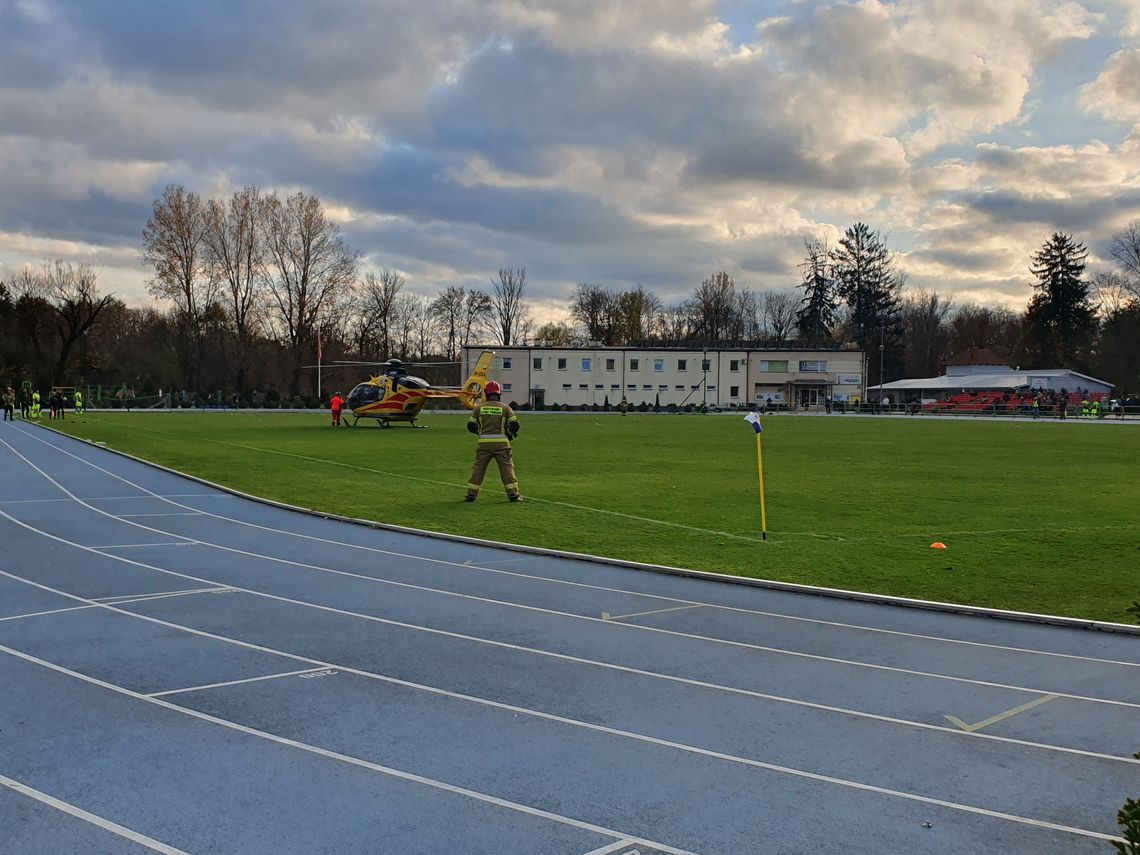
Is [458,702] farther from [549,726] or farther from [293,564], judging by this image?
[293,564]

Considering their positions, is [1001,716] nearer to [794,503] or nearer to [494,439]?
[794,503]

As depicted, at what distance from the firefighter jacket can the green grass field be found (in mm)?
1279

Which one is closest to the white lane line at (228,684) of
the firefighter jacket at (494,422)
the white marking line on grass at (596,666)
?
the white marking line on grass at (596,666)

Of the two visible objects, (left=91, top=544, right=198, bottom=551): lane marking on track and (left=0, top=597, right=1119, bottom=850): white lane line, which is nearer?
(left=0, top=597, right=1119, bottom=850): white lane line

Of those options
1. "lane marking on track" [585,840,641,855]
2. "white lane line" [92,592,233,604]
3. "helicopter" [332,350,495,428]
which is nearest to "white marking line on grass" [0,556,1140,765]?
"white lane line" [92,592,233,604]

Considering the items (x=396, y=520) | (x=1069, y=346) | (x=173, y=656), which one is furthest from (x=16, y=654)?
(x=1069, y=346)

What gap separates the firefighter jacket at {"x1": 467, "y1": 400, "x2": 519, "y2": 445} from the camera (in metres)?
16.3

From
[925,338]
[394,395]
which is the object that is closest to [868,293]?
[925,338]

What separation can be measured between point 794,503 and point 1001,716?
35.7 ft

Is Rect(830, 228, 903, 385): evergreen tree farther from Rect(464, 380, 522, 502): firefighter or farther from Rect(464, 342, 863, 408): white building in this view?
Rect(464, 380, 522, 502): firefighter

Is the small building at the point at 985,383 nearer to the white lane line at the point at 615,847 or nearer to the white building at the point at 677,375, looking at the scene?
the white building at the point at 677,375

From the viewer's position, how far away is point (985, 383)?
89438mm

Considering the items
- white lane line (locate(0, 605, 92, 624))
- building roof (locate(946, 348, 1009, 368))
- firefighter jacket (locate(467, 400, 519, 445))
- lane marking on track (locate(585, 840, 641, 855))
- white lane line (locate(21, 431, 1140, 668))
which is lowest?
white lane line (locate(21, 431, 1140, 668))

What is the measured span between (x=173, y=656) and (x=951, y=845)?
18.7 ft
